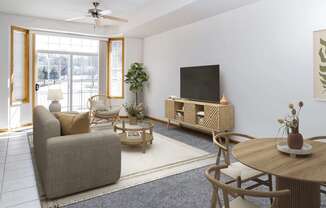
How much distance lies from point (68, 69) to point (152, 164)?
16.2 feet

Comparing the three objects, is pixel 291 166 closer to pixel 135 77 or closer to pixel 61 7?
pixel 61 7

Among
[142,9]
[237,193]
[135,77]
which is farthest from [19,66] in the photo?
[237,193]

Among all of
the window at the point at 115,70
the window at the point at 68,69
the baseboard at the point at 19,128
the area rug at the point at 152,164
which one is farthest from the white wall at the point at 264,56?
the baseboard at the point at 19,128

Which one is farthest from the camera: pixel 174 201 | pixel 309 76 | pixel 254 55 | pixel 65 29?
pixel 65 29

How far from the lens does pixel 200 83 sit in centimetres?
508

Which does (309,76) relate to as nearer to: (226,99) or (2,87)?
(226,99)

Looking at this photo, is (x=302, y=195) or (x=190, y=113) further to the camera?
(x=190, y=113)

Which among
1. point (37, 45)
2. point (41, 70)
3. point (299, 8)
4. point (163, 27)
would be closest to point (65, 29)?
point (37, 45)

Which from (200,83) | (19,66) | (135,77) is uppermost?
(19,66)

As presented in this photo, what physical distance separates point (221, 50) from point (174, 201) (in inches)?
133

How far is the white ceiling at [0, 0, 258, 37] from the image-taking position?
427 cm

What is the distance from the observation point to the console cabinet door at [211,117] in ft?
14.5

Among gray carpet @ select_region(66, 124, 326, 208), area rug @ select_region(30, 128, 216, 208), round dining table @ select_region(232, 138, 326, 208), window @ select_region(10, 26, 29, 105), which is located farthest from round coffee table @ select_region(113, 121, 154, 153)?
window @ select_region(10, 26, 29, 105)

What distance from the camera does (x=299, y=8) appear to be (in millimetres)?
3393
